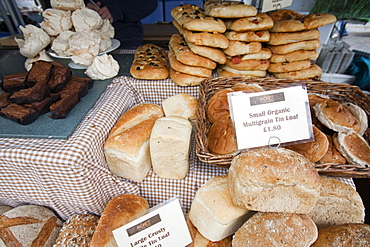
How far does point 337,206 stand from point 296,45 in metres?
1.38

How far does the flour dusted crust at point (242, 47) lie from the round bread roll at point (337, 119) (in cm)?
77

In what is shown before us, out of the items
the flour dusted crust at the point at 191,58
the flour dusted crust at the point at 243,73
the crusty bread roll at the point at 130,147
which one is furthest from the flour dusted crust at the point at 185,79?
the crusty bread roll at the point at 130,147

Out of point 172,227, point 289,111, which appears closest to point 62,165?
point 172,227

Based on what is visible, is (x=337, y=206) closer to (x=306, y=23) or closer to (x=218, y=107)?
(x=218, y=107)

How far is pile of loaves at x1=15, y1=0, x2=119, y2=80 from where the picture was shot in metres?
1.86

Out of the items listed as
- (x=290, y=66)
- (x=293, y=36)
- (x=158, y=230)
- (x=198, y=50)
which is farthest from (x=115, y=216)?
(x=293, y=36)

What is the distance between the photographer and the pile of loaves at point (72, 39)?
1863mm

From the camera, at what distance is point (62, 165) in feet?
3.73

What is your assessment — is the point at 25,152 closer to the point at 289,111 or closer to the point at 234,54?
the point at 289,111

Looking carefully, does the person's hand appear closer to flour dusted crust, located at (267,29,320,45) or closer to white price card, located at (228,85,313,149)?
flour dusted crust, located at (267,29,320,45)

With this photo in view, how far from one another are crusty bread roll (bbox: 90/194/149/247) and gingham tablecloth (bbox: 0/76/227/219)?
0.14 metres

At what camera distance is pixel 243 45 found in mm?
1843

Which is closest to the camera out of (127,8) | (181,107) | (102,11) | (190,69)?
(181,107)

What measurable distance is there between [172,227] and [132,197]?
1.23 feet
